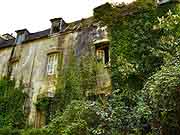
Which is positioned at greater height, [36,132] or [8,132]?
[36,132]

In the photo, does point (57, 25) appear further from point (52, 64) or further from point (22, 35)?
point (52, 64)

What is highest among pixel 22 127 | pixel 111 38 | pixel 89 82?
pixel 111 38

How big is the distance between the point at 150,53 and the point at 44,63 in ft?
26.2

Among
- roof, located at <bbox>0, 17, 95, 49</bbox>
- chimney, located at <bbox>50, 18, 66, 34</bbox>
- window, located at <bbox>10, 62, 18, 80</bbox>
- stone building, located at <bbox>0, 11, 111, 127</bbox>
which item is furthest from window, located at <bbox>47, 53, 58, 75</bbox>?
window, located at <bbox>10, 62, 18, 80</bbox>

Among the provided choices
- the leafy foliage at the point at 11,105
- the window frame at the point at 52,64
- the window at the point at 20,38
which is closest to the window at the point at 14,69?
the leafy foliage at the point at 11,105

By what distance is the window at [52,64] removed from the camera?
856 inches

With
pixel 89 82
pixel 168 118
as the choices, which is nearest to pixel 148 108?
pixel 168 118

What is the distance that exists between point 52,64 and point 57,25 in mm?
3399

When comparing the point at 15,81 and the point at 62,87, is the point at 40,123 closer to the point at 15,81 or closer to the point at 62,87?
the point at 62,87

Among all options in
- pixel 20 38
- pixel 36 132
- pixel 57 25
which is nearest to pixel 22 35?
pixel 20 38

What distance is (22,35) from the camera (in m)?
24.9

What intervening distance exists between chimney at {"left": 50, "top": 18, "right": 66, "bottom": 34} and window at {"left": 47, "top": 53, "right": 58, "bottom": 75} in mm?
2083

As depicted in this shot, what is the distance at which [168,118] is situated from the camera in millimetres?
13438

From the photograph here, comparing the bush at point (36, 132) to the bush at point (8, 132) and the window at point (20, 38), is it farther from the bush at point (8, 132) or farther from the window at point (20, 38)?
the window at point (20, 38)
